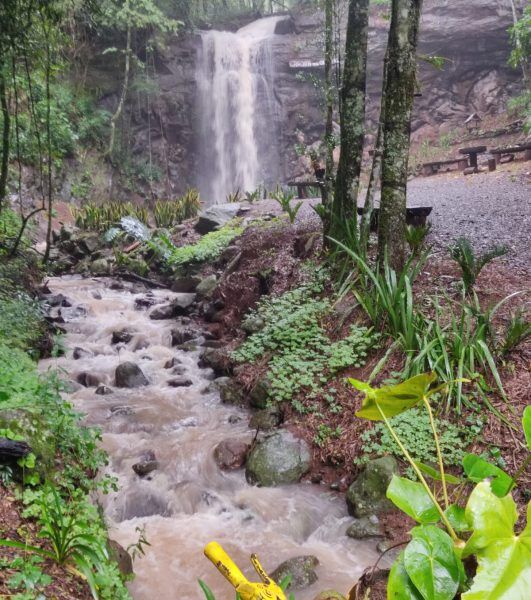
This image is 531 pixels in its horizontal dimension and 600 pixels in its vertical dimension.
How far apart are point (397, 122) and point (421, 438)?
9.82 feet

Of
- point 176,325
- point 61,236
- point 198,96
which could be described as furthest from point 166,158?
point 176,325

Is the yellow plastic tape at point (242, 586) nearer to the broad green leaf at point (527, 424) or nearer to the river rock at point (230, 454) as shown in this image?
the broad green leaf at point (527, 424)

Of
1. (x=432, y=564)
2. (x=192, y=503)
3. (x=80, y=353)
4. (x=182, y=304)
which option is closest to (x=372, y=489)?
(x=192, y=503)

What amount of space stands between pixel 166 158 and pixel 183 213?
27.5 feet

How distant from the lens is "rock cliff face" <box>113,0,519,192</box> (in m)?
19.5

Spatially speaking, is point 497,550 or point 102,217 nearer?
point 497,550

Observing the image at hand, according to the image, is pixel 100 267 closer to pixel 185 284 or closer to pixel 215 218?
pixel 185 284

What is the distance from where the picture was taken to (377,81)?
21047 millimetres

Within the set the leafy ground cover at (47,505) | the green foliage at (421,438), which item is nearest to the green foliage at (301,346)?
the green foliage at (421,438)

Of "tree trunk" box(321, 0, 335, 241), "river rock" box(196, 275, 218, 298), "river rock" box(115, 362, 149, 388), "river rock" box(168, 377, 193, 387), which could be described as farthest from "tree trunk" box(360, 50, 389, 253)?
"river rock" box(196, 275, 218, 298)

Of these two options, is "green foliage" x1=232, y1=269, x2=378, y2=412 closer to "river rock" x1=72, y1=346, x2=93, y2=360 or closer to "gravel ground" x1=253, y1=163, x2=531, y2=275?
"gravel ground" x1=253, y1=163, x2=531, y2=275

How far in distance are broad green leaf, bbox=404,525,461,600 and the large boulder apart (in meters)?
10.1

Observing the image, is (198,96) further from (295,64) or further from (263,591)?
(263,591)

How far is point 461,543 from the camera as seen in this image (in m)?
0.97
